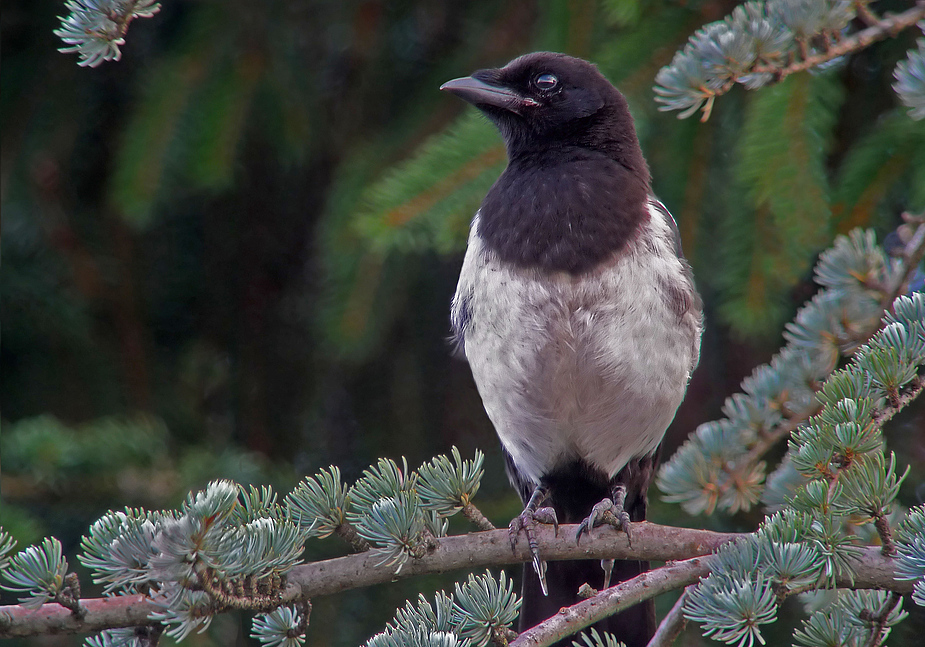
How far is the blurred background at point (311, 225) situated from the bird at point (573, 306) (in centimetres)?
11

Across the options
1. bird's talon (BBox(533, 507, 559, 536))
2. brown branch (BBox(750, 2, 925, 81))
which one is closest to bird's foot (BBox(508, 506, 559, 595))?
bird's talon (BBox(533, 507, 559, 536))

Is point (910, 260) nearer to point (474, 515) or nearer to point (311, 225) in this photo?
point (474, 515)

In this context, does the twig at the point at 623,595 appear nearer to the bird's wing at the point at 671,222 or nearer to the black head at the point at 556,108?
the bird's wing at the point at 671,222

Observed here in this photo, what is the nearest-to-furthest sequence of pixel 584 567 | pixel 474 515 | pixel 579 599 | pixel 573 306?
pixel 474 515, pixel 573 306, pixel 579 599, pixel 584 567

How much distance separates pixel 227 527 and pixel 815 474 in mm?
987

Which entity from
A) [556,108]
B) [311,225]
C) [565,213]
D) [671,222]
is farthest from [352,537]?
[311,225]

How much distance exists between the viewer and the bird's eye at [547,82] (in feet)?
8.36

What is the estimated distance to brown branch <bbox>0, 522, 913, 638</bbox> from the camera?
1.35 meters

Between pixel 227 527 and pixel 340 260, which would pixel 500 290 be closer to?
pixel 340 260

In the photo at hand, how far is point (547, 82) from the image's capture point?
2.55 m

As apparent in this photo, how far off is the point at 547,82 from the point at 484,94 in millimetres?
214

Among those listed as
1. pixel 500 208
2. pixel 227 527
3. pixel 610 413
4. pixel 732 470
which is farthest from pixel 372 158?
pixel 227 527

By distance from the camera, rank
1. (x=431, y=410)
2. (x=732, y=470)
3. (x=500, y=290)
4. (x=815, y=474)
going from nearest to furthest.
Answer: (x=815, y=474)
(x=732, y=470)
(x=500, y=290)
(x=431, y=410)

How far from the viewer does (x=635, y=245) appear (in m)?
2.30
